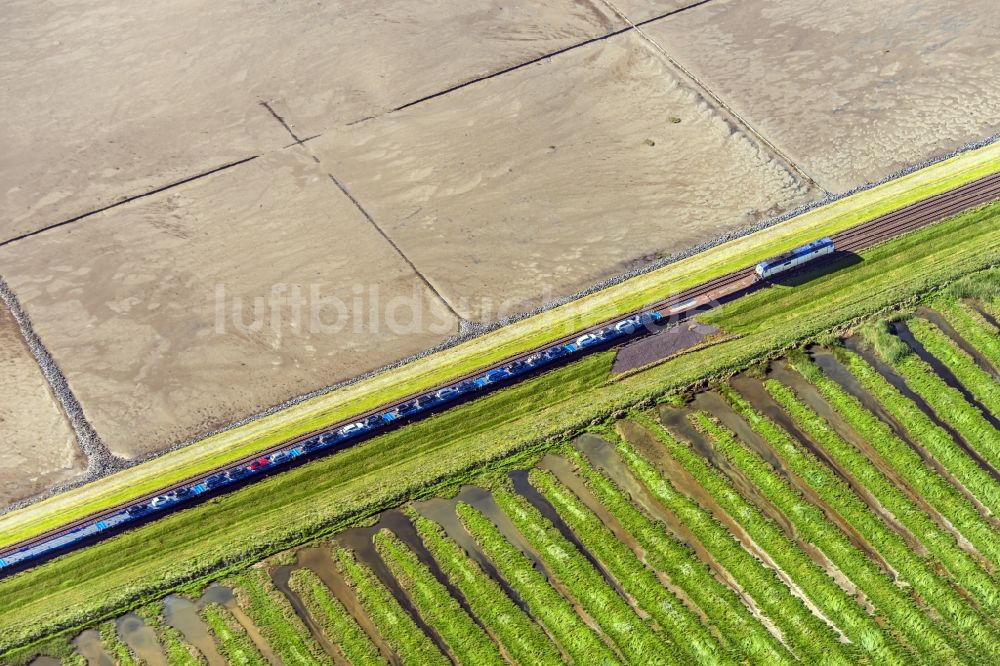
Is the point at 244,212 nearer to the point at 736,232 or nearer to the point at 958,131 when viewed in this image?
the point at 736,232

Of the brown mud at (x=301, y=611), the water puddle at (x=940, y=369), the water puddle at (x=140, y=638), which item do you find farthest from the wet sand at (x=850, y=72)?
the water puddle at (x=140, y=638)

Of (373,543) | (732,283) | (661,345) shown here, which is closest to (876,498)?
(661,345)

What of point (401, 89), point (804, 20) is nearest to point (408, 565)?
point (401, 89)

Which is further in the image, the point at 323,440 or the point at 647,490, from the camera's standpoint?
the point at 323,440

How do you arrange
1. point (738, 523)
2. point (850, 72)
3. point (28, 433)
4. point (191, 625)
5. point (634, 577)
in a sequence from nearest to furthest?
1. point (634, 577)
2. point (191, 625)
3. point (738, 523)
4. point (28, 433)
5. point (850, 72)

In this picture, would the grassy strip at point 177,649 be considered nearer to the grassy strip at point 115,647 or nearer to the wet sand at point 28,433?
the grassy strip at point 115,647

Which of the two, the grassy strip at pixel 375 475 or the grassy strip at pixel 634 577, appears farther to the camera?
the grassy strip at pixel 375 475

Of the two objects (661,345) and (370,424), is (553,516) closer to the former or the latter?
(370,424)
